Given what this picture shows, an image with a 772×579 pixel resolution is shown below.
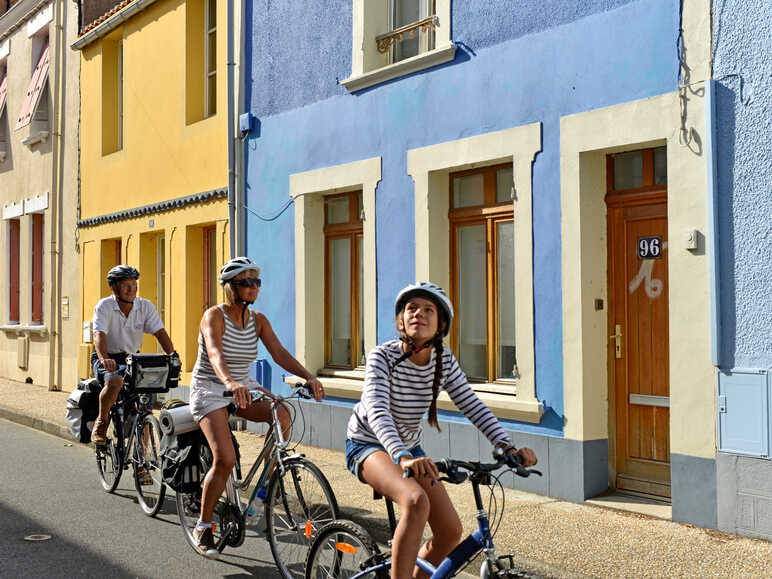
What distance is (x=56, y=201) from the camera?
1852cm

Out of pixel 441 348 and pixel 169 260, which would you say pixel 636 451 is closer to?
pixel 441 348

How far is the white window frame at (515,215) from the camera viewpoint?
8211 mm

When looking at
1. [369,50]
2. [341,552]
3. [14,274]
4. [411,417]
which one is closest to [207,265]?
[369,50]

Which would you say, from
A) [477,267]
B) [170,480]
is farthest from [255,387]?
[477,267]

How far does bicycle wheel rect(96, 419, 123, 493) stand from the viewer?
320 inches

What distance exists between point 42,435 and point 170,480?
22.4 ft

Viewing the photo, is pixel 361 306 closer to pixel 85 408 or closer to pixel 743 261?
pixel 85 408

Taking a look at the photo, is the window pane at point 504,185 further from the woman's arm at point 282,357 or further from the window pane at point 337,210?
the woman's arm at point 282,357

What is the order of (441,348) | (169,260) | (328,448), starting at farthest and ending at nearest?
(169,260), (328,448), (441,348)

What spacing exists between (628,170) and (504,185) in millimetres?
1370

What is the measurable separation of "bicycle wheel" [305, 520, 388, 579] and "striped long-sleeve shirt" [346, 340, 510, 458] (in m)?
0.43

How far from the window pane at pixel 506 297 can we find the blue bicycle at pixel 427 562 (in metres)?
4.45

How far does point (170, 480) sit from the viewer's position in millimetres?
6359

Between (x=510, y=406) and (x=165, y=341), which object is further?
(x=510, y=406)
